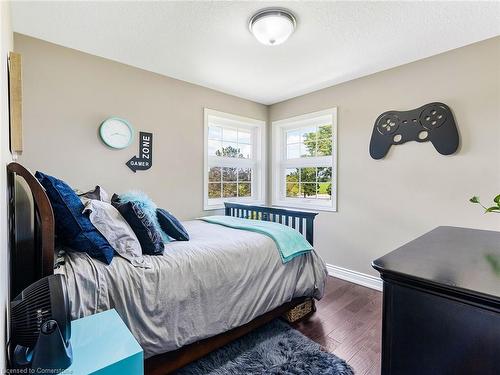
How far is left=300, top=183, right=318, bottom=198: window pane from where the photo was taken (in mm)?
3391

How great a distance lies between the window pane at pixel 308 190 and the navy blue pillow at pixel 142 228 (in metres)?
2.27

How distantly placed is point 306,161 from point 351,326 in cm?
203

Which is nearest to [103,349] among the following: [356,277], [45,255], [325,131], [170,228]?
[45,255]

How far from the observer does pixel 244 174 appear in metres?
3.72

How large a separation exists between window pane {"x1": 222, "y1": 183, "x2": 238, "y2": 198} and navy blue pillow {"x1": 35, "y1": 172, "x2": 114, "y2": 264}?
2.15m

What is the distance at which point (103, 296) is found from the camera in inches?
48.8

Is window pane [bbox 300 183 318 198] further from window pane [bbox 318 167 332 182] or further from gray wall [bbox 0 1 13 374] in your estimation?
gray wall [bbox 0 1 13 374]

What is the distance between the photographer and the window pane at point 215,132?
3352mm

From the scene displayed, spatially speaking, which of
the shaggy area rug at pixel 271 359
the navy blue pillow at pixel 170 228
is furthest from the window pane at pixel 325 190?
the navy blue pillow at pixel 170 228

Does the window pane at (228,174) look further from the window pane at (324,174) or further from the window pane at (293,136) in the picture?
the window pane at (324,174)

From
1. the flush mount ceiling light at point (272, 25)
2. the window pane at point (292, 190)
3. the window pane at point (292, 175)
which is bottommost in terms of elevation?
the window pane at point (292, 190)

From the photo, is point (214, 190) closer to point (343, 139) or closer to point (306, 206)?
point (306, 206)

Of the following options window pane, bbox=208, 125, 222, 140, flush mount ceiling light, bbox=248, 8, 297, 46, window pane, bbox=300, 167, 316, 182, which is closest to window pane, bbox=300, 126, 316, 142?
window pane, bbox=300, 167, 316, 182

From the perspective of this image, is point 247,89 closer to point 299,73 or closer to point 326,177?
point 299,73
